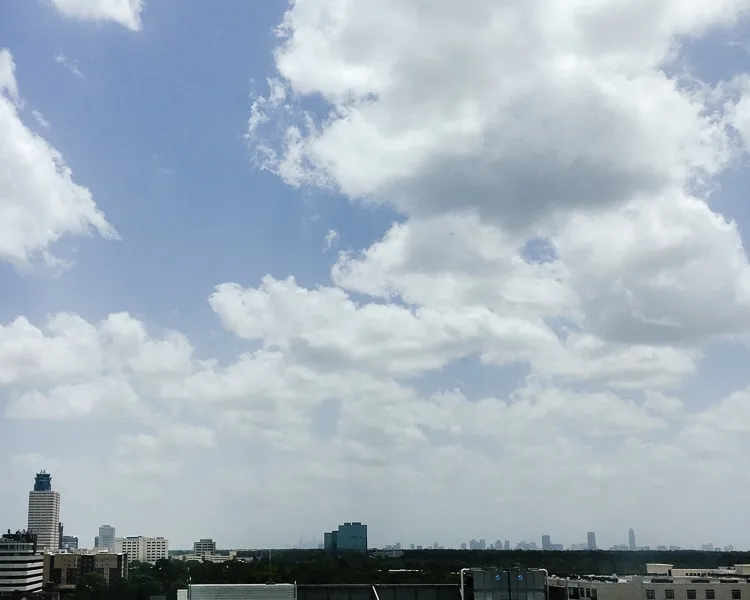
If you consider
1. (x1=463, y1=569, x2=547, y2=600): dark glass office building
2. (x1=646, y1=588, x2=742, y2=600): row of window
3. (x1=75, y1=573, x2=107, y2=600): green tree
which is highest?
(x1=463, y1=569, x2=547, y2=600): dark glass office building

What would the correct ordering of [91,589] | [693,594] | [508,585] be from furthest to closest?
[91,589], [693,594], [508,585]

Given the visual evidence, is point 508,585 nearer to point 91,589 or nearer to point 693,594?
point 693,594

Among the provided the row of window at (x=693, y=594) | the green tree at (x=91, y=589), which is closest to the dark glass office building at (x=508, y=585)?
the row of window at (x=693, y=594)

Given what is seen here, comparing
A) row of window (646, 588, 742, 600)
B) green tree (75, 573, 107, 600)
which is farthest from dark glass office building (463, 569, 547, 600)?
green tree (75, 573, 107, 600)

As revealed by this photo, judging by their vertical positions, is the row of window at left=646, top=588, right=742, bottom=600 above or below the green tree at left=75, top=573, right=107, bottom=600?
above

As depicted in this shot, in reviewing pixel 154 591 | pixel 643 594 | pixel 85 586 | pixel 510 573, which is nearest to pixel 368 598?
pixel 510 573

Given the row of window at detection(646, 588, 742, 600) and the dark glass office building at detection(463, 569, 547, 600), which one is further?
the row of window at detection(646, 588, 742, 600)

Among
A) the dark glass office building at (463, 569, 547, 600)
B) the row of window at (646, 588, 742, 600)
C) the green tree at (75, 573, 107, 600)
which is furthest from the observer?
the green tree at (75, 573, 107, 600)

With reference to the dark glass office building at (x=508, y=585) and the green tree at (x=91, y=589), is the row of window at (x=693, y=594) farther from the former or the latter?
the green tree at (x=91, y=589)

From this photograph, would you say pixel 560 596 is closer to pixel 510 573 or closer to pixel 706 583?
pixel 510 573

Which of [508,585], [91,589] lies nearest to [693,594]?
[508,585]

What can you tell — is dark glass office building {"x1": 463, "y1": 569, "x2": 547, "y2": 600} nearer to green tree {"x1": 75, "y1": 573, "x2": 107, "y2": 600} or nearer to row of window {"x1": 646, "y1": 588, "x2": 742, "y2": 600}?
row of window {"x1": 646, "y1": 588, "x2": 742, "y2": 600}

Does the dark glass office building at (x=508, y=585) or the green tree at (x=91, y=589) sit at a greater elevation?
the dark glass office building at (x=508, y=585)
